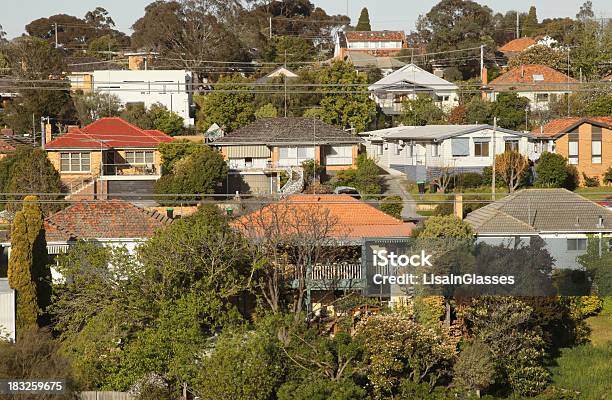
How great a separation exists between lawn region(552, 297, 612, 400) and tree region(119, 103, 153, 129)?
2236cm

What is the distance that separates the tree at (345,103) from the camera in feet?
123

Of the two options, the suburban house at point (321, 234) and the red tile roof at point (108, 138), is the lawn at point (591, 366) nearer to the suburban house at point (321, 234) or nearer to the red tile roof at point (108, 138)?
the suburban house at point (321, 234)

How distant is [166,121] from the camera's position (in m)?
39.0

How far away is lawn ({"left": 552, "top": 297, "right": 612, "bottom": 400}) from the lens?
1711cm

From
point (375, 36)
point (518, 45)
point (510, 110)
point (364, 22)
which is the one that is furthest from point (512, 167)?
point (364, 22)

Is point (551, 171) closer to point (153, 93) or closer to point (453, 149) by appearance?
point (453, 149)

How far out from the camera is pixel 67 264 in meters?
18.0

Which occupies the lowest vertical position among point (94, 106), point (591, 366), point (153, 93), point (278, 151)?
point (591, 366)

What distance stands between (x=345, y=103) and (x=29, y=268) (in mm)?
21210

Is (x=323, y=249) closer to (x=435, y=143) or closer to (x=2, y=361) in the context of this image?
(x=2, y=361)

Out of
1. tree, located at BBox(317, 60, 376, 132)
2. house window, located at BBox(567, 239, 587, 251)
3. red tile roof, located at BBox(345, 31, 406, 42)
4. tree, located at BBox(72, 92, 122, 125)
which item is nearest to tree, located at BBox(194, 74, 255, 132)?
tree, located at BBox(317, 60, 376, 132)

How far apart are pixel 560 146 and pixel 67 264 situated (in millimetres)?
19528

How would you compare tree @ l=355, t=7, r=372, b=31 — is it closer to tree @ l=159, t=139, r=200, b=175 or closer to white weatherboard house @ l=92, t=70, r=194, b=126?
white weatherboard house @ l=92, t=70, r=194, b=126

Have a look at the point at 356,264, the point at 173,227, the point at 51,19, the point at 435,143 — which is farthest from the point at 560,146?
the point at 51,19
